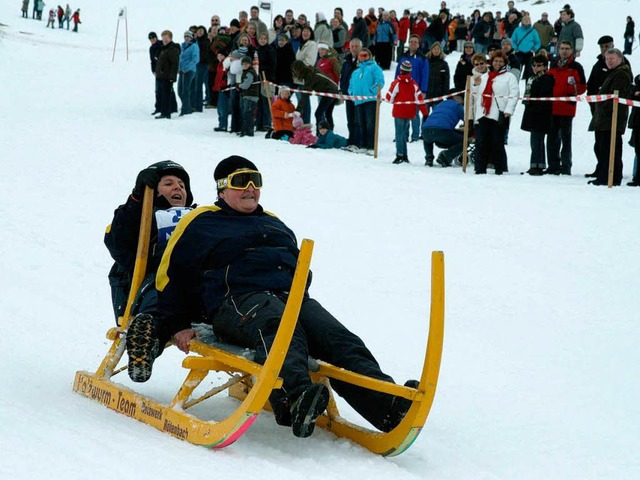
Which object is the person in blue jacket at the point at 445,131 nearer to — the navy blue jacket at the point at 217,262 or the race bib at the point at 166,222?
the race bib at the point at 166,222

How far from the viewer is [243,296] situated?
403 centimetres

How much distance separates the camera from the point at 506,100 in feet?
37.8

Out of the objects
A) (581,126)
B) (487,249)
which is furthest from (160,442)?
(581,126)

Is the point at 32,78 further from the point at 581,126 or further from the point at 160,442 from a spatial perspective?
the point at 160,442

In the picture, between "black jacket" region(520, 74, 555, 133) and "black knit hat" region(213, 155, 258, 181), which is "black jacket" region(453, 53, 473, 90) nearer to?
"black jacket" region(520, 74, 555, 133)

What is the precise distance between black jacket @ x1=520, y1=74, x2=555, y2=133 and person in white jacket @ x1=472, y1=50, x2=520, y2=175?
234 millimetres

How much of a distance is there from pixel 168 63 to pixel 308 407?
14134 millimetres

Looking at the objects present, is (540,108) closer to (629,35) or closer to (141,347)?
(141,347)

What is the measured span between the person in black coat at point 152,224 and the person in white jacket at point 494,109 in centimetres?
728

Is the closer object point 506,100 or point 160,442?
point 160,442

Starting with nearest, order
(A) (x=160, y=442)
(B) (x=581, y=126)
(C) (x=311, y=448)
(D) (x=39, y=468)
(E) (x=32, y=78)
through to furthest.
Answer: (D) (x=39, y=468) → (A) (x=160, y=442) → (C) (x=311, y=448) → (B) (x=581, y=126) → (E) (x=32, y=78)

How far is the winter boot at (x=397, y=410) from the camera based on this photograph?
3.76 m

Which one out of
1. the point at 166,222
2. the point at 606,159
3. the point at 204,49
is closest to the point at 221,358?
the point at 166,222

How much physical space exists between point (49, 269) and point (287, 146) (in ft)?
23.4
